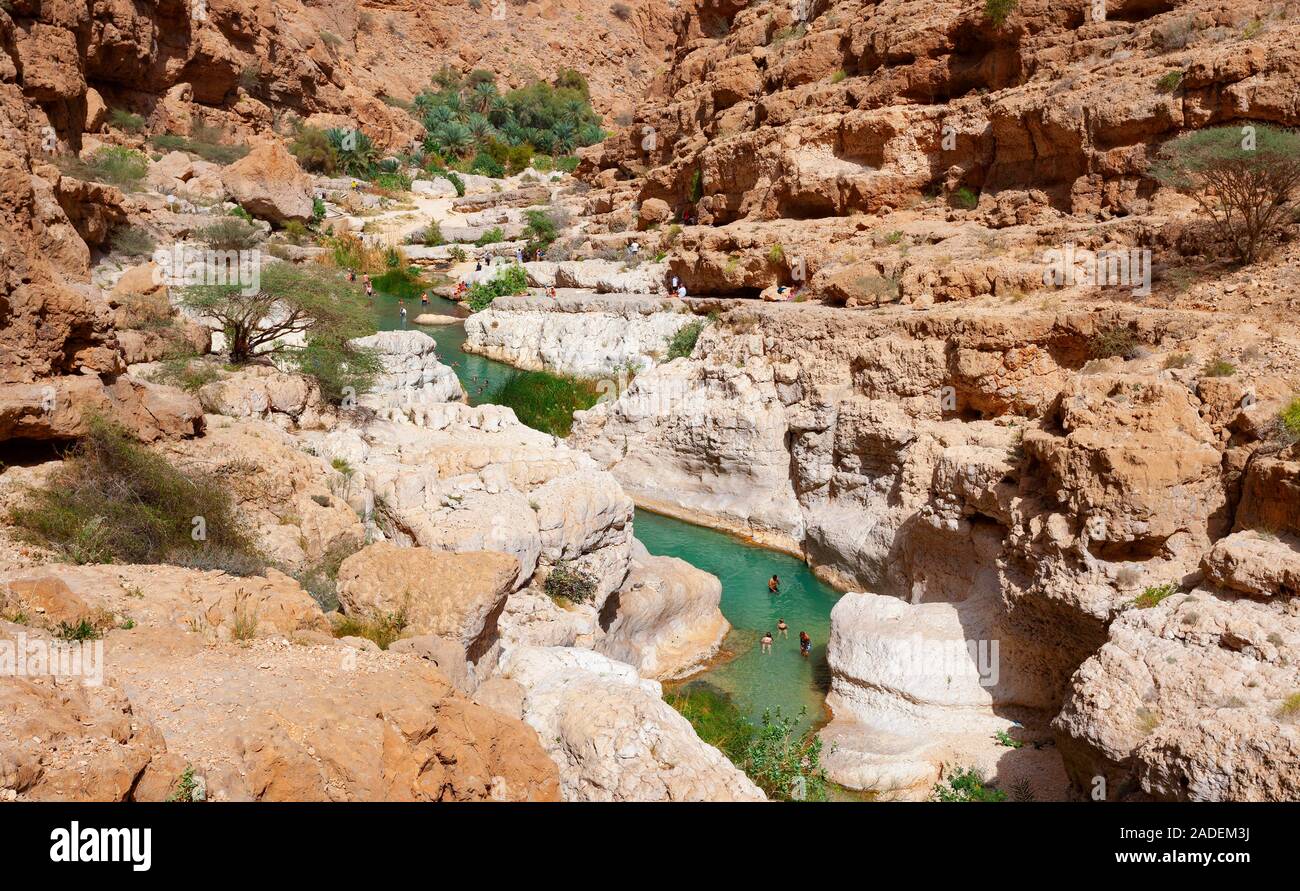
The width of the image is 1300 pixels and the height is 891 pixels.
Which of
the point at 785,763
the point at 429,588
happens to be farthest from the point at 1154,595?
the point at 429,588

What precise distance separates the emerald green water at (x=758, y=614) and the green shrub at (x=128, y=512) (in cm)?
672

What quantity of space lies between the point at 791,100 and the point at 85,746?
85.8 feet

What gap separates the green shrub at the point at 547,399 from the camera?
20.4 meters

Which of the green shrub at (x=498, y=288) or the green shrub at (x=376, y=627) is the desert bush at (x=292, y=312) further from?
the green shrub at (x=498, y=288)

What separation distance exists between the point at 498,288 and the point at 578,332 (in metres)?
8.11

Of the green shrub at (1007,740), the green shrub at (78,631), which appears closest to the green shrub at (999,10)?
the green shrub at (1007,740)

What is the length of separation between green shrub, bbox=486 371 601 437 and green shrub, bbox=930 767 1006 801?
12.6 metres

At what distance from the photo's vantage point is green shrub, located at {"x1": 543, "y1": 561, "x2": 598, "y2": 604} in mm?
10539

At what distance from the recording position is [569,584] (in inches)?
418

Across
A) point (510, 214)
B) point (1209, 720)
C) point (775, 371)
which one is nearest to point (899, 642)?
point (1209, 720)

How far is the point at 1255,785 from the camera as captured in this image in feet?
17.9

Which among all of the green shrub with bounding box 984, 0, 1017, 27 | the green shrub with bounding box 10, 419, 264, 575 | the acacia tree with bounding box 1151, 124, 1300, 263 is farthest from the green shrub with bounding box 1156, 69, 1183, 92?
the green shrub with bounding box 10, 419, 264, 575

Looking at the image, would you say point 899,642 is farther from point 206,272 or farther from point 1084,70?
point 206,272

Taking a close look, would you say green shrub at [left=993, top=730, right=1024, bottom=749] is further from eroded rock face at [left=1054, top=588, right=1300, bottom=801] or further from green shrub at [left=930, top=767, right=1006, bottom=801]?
eroded rock face at [left=1054, top=588, right=1300, bottom=801]
